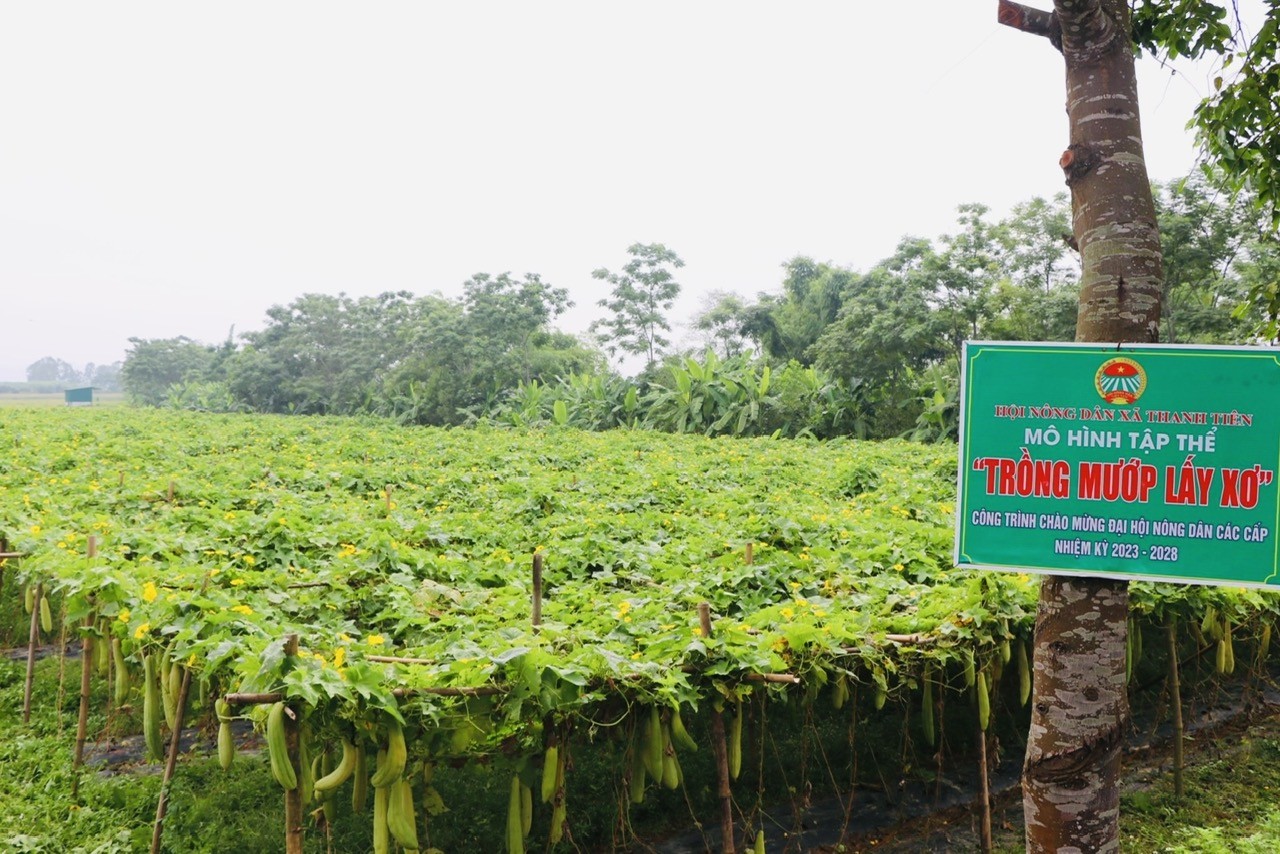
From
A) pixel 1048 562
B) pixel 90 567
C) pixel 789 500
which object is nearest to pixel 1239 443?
pixel 1048 562

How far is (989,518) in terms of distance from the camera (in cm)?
333

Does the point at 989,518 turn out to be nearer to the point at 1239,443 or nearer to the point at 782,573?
the point at 1239,443

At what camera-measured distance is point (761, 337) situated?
41250 mm

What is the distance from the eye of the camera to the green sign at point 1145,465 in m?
3.14

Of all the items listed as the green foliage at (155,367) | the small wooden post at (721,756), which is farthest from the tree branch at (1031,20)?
the green foliage at (155,367)

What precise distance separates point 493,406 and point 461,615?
104 feet

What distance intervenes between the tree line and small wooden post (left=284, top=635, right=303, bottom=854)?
12611mm

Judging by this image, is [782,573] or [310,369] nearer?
[782,573]

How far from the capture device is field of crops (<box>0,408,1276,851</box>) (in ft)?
12.9

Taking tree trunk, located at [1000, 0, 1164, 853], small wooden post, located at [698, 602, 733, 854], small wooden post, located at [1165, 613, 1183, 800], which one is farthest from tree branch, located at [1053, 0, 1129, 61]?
small wooden post, located at [1165, 613, 1183, 800]

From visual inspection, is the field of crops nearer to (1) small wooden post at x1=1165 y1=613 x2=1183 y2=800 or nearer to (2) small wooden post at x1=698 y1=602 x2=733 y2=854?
(2) small wooden post at x1=698 y1=602 x2=733 y2=854

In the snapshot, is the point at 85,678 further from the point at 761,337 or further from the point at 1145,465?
the point at 761,337

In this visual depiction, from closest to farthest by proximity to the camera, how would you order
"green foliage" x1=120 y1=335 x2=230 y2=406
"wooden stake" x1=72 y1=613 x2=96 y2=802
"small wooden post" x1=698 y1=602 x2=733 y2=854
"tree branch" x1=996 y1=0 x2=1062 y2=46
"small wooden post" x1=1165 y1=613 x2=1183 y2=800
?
"tree branch" x1=996 y1=0 x2=1062 y2=46 → "small wooden post" x1=698 y1=602 x2=733 y2=854 → "wooden stake" x1=72 y1=613 x2=96 y2=802 → "small wooden post" x1=1165 y1=613 x2=1183 y2=800 → "green foliage" x1=120 y1=335 x2=230 y2=406

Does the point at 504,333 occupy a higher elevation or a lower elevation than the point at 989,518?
higher
